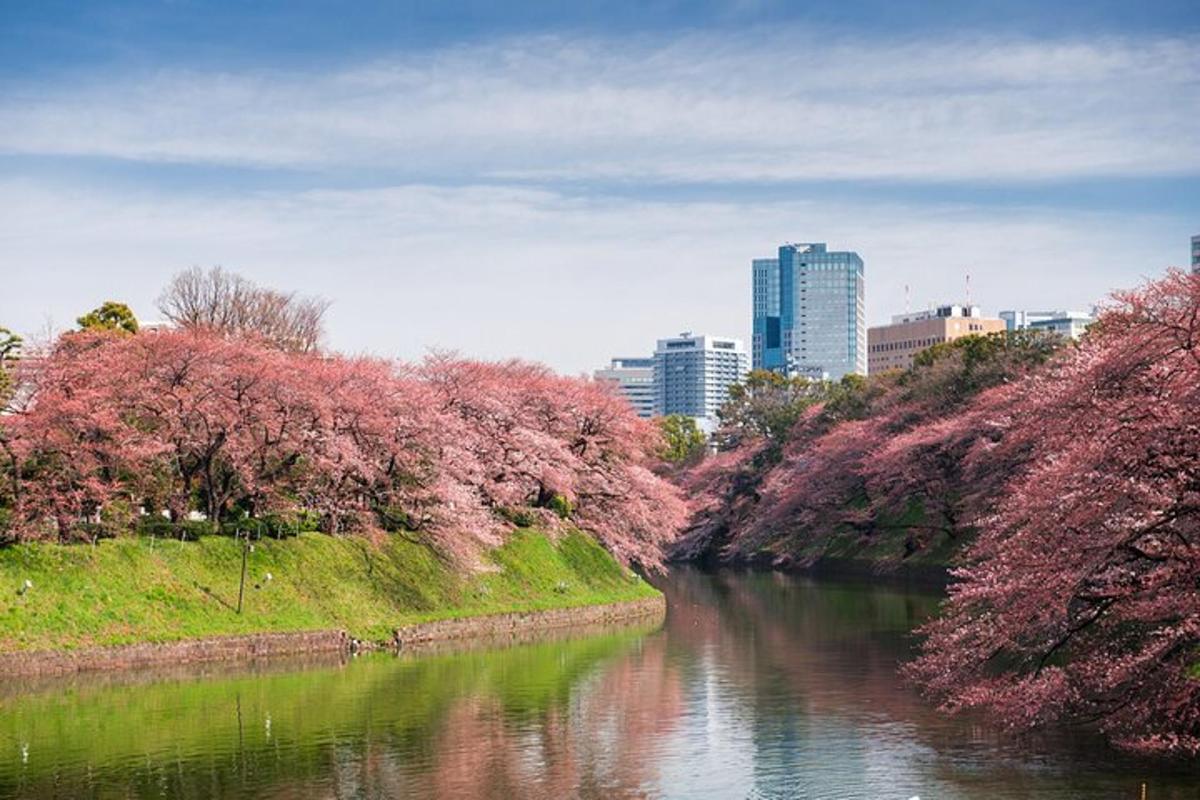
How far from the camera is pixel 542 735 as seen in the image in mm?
36125

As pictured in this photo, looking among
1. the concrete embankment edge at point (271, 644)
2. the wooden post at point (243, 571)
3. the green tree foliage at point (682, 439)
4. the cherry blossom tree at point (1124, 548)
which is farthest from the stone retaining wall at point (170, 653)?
the green tree foliage at point (682, 439)

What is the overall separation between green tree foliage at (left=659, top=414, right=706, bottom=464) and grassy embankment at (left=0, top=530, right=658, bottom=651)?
205 feet

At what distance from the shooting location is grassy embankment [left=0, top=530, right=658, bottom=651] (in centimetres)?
4562

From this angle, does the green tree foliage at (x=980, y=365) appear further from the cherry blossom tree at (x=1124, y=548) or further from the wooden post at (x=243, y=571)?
the cherry blossom tree at (x=1124, y=548)

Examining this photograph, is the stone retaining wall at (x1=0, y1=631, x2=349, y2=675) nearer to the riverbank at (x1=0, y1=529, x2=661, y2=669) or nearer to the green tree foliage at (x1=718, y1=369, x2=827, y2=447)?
the riverbank at (x1=0, y1=529, x2=661, y2=669)

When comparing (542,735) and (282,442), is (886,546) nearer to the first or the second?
(282,442)

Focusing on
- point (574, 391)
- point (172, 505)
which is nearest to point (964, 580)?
point (574, 391)

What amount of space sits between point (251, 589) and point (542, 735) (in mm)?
19975

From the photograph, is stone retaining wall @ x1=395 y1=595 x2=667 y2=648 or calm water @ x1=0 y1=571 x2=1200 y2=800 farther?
stone retaining wall @ x1=395 y1=595 x2=667 y2=648

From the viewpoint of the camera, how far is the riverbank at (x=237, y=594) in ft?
149

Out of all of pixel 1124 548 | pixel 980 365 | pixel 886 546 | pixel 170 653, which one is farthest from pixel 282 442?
pixel 980 365

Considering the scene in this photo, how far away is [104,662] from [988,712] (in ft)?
90.9

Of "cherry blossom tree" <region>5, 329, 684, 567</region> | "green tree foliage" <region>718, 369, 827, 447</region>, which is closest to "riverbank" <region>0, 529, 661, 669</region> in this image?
"cherry blossom tree" <region>5, 329, 684, 567</region>

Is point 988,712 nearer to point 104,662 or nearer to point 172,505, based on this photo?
point 104,662
